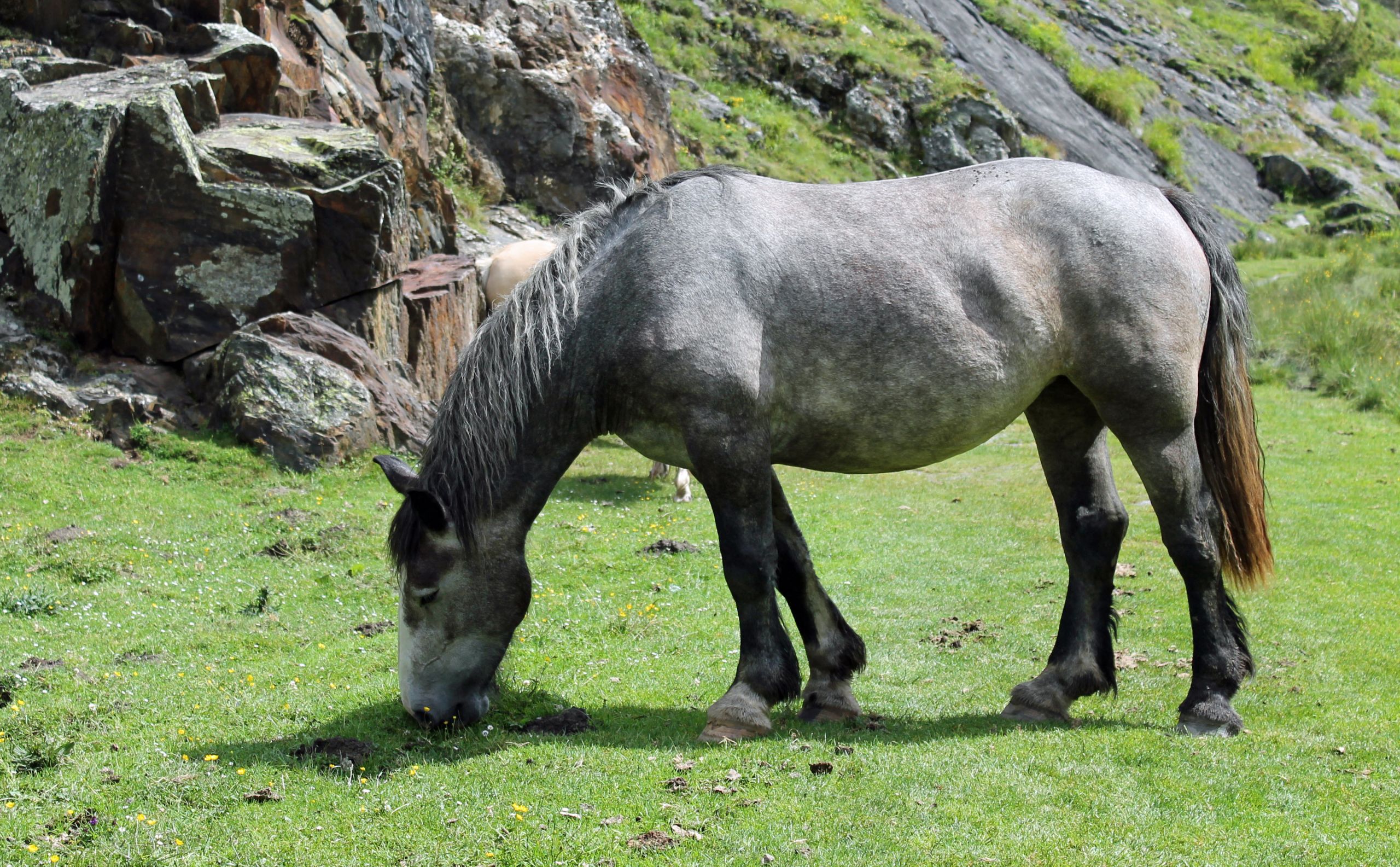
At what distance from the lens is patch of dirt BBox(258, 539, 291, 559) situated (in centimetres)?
930

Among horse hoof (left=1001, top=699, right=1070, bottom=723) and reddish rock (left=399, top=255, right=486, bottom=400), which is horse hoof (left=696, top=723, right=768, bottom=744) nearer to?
horse hoof (left=1001, top=699, right=1070, bottom=723)

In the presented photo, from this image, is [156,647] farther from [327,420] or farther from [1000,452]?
[1000,452]

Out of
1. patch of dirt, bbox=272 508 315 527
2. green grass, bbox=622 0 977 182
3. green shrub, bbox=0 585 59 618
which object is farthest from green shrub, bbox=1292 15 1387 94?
green shrub, bbox=0 585 59 618

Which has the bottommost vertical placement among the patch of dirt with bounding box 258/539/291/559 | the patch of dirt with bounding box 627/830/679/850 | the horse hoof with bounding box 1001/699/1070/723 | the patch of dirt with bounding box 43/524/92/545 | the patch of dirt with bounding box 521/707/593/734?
the patch of dirt with bounding box 258/539/291/559

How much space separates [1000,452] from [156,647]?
43.9 feet

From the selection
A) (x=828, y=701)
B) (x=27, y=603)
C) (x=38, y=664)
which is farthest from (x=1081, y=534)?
(x=27, y=603)

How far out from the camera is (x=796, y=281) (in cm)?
536

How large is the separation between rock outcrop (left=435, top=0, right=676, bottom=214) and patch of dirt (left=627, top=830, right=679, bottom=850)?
1781cm

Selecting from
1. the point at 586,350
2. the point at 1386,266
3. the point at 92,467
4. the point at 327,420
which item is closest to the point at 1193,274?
the point at 586,350

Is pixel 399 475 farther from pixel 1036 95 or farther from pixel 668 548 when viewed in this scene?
pixel 1036 95

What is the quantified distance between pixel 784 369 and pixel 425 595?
6.92 ft

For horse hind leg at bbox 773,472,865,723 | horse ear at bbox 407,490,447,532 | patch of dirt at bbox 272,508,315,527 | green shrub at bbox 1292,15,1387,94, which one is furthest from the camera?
green shrub at bbox 1292,15,1387,94

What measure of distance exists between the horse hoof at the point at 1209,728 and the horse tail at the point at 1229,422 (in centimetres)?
94

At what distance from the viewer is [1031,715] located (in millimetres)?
5777
